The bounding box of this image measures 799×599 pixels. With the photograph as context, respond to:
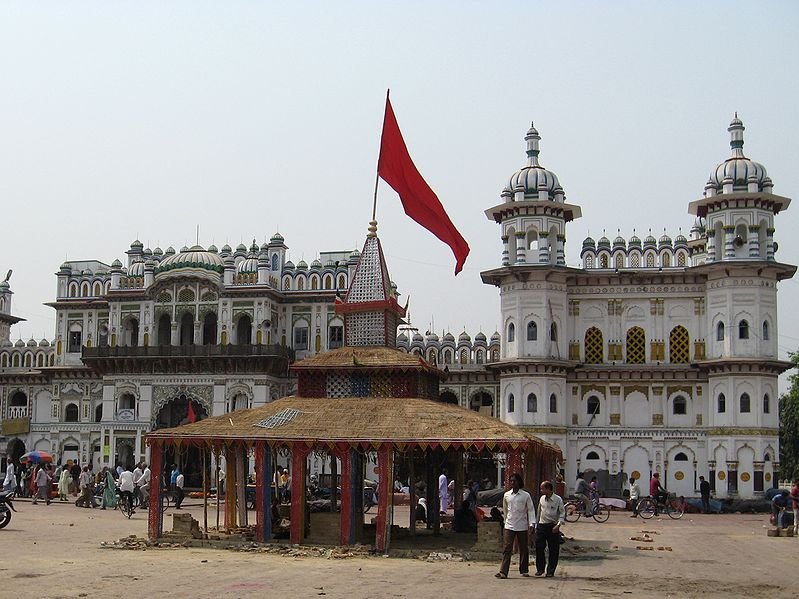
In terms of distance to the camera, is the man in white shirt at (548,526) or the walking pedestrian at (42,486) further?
the walking pedestrian at (42,486)

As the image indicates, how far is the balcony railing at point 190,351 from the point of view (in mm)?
49438

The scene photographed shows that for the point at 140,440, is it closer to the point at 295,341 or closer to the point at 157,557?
the point at 295,341

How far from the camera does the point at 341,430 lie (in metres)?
20.2

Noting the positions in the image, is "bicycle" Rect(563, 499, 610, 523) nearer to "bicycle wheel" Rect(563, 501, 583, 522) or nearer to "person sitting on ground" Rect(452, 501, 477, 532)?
"bicycle wheel" Rect(563, 501, 583, 522)

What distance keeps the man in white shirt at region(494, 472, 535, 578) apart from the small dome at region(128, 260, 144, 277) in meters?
38.4

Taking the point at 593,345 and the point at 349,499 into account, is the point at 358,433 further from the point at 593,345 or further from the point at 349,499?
Answer: the point at 593,345

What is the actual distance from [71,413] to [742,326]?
104 ft

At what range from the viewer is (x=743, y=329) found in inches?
1678

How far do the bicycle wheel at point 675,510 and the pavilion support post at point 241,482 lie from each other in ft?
57.0

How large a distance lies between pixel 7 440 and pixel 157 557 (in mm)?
39525

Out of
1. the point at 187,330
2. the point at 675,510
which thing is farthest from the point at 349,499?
the point at 187,330

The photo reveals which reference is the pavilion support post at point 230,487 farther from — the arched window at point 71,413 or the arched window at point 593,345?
the arched window at point 71,413

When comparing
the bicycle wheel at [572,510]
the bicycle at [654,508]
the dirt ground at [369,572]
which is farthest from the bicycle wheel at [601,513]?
the dirt ground at [369,572]

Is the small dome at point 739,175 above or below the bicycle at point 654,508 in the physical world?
above
